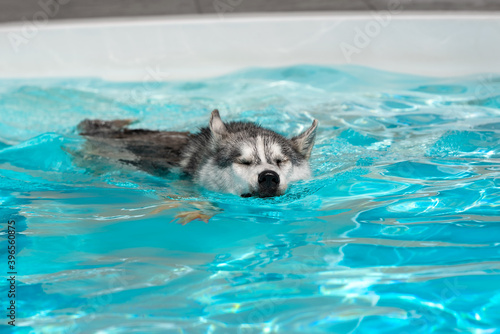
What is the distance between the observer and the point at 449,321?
2713 mm

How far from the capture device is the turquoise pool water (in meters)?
2.77

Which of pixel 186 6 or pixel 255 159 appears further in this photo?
pixel 186 6

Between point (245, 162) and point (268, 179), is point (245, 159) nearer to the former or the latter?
point (245, 162)

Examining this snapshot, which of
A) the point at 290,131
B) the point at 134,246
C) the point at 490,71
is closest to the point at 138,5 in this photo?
the point at 290,131

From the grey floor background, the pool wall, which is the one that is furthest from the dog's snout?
the grey floor background

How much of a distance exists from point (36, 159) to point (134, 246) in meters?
2.51

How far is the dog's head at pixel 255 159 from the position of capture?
4.08m

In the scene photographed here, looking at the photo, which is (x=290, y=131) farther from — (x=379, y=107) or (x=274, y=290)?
(x=274, y=290)

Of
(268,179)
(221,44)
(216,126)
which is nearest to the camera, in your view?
(268,179)

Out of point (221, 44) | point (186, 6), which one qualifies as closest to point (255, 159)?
point (221, 44)

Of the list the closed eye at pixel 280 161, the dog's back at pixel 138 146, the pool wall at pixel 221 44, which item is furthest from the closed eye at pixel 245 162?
the pool wall at pixel 221 44

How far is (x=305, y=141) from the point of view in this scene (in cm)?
491

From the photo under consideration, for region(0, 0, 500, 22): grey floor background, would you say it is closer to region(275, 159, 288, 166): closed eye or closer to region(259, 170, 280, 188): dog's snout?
region(275, 159, 288, 166): closed eye

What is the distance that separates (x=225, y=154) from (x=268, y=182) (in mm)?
684
